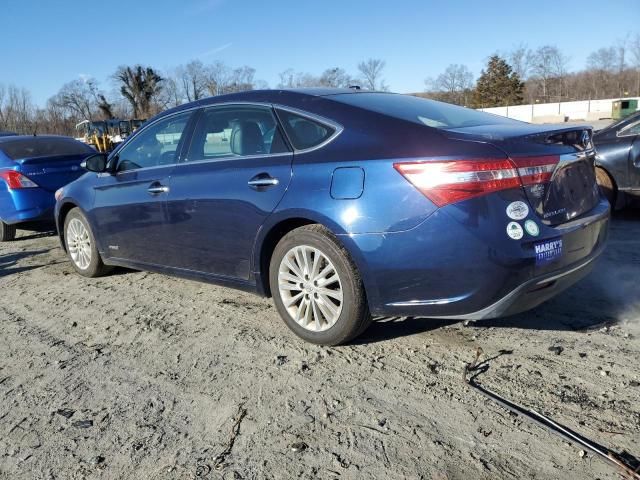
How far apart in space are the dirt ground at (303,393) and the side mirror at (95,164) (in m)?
1.30

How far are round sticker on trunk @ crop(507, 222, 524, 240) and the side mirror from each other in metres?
3.65

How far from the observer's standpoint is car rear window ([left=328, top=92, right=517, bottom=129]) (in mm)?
3354

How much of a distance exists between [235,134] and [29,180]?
14.7ft

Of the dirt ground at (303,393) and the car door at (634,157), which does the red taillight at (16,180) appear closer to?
the dirt ground at (303,393)

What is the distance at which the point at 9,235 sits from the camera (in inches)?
306

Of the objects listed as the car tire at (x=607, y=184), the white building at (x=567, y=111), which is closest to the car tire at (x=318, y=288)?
the car tire at (x=607, y=184)

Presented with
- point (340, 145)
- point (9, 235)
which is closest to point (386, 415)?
point (340, 145)

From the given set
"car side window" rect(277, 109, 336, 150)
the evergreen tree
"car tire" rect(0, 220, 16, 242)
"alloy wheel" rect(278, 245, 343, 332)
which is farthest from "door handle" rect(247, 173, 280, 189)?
the evergreen tree

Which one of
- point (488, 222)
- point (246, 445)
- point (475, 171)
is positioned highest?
point (475, 171)

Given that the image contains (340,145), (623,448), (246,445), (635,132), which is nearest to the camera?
(623,448)

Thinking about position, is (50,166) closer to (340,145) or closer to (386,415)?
(340,145)

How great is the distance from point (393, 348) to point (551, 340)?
963 millimetres

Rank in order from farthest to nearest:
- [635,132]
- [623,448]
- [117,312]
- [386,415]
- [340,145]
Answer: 1. [635,132]
2. [117,312]
3. [340,145]
4. [386,415]
5. [623,448]

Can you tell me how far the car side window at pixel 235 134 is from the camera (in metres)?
3.68
